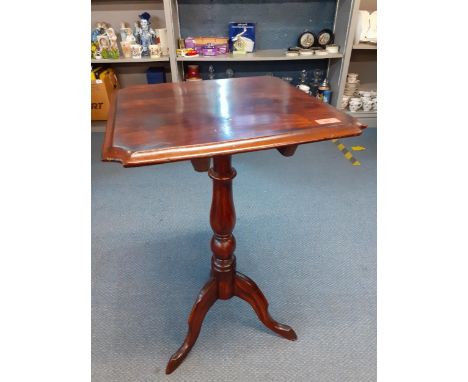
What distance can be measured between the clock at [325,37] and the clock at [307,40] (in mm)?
43

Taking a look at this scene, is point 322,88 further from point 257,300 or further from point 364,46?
point 257,300

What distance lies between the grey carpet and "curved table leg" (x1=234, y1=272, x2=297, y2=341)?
41 mm

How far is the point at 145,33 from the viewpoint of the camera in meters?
2.47

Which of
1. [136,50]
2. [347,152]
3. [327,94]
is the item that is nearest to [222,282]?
[347,152]

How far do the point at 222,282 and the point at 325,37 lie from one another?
2.39 meters

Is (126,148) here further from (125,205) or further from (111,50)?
(111,50)

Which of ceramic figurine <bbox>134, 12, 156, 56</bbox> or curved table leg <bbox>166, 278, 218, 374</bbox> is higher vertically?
ceramic figurine <bbox>134, 12, 156, 56</bbox>

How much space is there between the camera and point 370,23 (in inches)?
101

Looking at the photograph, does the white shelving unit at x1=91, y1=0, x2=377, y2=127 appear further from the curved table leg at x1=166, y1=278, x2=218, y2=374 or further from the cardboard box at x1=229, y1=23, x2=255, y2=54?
the curved table leg at x1=166, y1=278, x2=218, y2=374

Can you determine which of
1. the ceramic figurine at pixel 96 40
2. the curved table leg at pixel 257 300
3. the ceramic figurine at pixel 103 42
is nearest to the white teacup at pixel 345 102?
the ceramic figurine at pixel 103 42

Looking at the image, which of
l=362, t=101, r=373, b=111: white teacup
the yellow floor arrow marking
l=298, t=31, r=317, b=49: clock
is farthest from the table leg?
l=362, t=101, r=373, b=111: white teacup

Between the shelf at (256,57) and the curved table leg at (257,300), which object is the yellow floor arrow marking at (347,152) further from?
the curved table leg at (257,300)

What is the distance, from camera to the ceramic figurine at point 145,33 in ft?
8.12

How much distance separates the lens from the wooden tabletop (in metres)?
0.63
